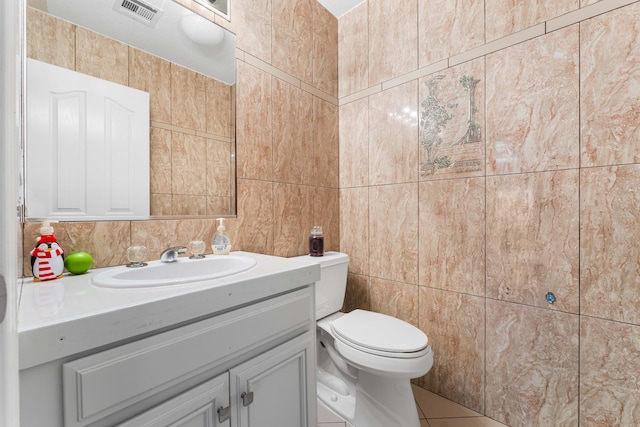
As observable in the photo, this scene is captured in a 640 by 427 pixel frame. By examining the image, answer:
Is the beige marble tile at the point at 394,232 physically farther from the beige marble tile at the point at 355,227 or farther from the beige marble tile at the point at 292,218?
the beige marble tile at the point at 292,218

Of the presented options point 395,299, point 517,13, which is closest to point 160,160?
point 395,299

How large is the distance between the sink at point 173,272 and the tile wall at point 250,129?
131 millimetres

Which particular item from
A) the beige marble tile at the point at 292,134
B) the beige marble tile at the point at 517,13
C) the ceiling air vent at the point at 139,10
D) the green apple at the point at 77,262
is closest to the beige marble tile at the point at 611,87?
the beige marble tile at the point at 517,13

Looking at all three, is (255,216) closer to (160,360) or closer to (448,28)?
(160,360)

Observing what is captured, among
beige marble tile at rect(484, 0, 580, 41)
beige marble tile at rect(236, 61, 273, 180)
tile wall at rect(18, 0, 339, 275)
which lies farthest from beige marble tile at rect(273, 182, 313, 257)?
beige marble tile at rect(484, 0, 580, 41)

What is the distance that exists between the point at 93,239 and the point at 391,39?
1.81m

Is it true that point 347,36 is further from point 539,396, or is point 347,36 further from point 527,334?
point 539,396

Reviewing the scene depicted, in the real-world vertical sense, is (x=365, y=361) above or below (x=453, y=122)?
below

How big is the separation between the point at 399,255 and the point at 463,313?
0.44 metres

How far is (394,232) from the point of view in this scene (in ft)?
5.47

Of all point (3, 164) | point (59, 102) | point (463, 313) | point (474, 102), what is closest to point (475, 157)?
point (474, 102)

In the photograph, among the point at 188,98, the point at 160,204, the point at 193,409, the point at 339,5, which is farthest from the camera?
the point at 339,5

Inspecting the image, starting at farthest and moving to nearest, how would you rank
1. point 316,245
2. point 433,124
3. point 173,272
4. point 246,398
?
point 316,245 < point 433,124 < point 173,272 < point 246,398

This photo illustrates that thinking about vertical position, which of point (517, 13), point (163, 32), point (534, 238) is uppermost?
→ point (517, 13)
